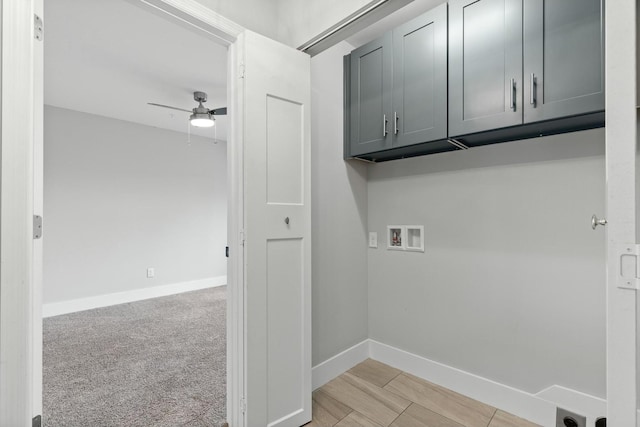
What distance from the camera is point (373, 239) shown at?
252 cm

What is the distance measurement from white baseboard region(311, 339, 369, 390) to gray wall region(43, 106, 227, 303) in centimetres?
351

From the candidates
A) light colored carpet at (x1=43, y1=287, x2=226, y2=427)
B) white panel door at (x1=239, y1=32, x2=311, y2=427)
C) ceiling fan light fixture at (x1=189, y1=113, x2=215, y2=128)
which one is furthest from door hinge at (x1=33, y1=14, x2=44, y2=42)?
ceiling fan light fixture at (x1=189, y1=113, x2=215, y2=128)

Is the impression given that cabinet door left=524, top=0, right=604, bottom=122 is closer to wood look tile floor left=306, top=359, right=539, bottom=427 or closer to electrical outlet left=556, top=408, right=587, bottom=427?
electrical outlet left=556, top=408, right=587, bottom=427

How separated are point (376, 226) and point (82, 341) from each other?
3.05m

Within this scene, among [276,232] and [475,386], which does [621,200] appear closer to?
[276,232]

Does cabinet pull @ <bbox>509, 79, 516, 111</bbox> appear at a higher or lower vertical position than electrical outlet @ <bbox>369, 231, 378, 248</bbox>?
higher

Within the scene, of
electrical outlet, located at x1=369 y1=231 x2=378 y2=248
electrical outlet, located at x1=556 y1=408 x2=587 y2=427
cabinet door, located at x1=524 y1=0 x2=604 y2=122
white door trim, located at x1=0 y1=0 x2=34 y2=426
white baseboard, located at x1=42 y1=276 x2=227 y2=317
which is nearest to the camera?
white door trim, located at x1=0 y1=0 x2=34 y2=426

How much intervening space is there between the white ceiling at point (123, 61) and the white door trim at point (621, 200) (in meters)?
1.60

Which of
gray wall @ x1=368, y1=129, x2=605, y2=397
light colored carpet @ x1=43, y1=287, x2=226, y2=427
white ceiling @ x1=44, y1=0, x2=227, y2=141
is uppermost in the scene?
white ceiling @ x1=44, y1=0, x2=227, y2=141

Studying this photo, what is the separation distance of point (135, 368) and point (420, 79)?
302cm

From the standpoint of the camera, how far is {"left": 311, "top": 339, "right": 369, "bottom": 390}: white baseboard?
211 centimetres

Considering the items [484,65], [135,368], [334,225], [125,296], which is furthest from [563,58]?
[125,296]

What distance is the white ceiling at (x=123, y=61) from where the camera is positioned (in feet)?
6.89

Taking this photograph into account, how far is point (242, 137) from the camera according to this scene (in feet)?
5.00
